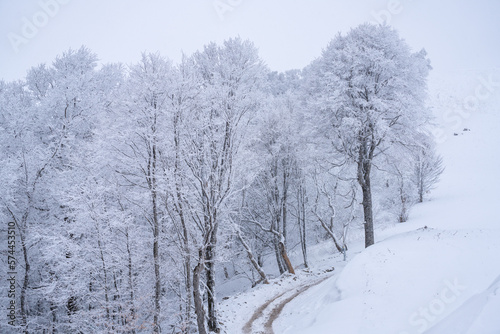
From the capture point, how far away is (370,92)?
551 inches

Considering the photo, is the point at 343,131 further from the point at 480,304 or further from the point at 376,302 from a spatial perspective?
the point at 480,304

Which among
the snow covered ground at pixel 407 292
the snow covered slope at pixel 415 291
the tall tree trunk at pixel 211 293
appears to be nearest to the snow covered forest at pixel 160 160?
the tall tree trunk at pixel 211 293

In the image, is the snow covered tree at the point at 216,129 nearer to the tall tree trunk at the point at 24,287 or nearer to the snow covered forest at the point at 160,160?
the snow covered forest at the point at 160,160

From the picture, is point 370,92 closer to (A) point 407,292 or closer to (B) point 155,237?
(A) point 407,292

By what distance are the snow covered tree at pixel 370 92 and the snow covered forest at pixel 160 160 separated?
0.23 feet

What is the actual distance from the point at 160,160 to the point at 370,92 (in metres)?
10.9

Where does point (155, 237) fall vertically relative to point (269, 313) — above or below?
above

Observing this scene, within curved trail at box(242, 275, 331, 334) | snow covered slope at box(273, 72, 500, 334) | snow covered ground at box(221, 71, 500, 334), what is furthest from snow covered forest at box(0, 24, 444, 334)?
snow covered slope at box(273, 72, 500, 334)

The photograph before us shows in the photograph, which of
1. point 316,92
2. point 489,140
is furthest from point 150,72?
point 489,140

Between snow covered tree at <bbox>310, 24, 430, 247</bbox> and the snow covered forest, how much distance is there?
7 cm

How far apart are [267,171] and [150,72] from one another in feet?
37.5

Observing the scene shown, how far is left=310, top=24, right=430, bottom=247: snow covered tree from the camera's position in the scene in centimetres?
1338

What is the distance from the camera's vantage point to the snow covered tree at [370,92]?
1338cm

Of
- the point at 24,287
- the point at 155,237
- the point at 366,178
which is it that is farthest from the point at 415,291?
the point at 24,287
